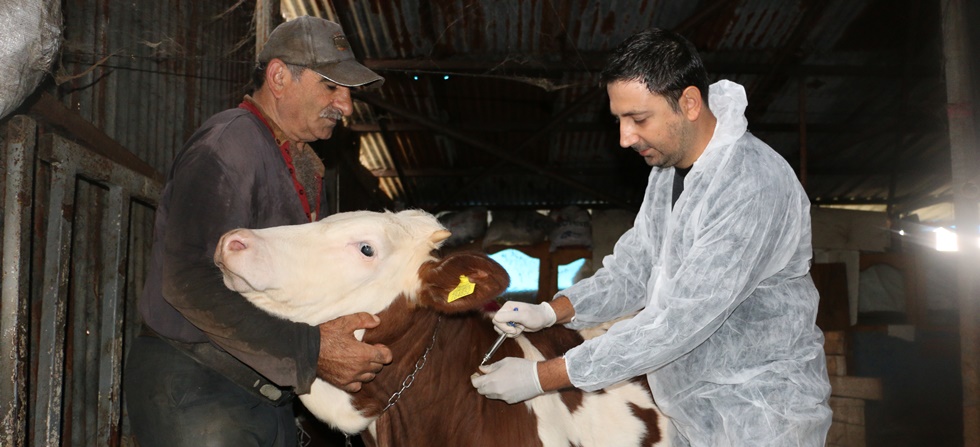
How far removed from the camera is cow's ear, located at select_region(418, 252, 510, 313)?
259cm

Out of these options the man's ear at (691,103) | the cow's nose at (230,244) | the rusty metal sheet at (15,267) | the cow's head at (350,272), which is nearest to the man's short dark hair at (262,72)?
the cow's head at (350,272)

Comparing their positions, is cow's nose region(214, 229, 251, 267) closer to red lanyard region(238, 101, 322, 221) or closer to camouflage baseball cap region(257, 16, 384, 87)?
red lanyard region(238, 101, 322, 221)

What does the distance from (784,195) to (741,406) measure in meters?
0.67

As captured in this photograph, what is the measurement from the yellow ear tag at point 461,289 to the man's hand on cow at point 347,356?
271mm

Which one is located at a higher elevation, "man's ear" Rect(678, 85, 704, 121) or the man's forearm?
"man's ear" Rect(678, 85, 704, 121)

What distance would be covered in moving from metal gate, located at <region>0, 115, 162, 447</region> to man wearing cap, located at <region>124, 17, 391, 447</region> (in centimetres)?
39

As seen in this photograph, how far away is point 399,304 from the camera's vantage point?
2.66 meters

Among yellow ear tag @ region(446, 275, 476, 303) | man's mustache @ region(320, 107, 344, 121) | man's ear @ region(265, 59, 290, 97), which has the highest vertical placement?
man's ear @ region(265, 59, 290, 97)

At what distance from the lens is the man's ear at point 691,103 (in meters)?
2.53

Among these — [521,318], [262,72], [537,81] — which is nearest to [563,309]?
[521,318]

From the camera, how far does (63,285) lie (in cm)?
288

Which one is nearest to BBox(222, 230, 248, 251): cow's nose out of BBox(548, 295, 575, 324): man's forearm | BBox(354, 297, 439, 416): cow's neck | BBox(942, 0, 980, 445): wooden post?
BBox(354, 297, 439, 416): cow's neck

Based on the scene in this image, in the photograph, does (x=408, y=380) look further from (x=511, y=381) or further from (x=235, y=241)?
(x=235, y=241)

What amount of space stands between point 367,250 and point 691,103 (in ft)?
3.89
